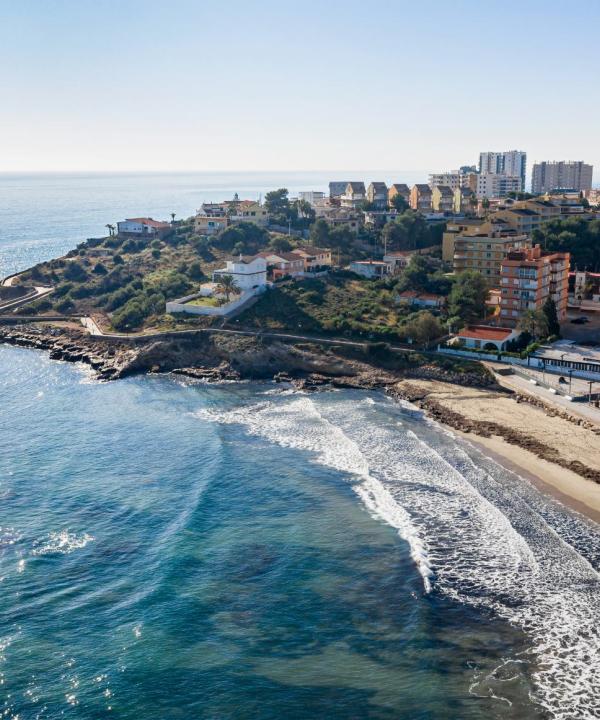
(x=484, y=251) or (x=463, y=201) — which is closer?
(x=484, y=251)

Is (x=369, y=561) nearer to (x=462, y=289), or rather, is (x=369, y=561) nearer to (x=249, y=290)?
(x=462, y=289)

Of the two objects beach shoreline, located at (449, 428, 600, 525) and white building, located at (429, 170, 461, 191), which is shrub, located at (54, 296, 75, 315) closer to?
beach shoreline, located at (449, 428, 600, 525)

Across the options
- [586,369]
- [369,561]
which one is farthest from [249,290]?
[369,561]

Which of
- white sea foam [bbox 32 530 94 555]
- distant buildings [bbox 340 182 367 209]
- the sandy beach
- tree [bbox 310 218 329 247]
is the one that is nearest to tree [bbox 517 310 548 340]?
the sandy beach

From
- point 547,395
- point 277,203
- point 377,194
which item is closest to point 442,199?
point 377,194

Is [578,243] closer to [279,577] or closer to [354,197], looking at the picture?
[354,197]

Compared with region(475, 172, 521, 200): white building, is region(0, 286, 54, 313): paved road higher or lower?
lower

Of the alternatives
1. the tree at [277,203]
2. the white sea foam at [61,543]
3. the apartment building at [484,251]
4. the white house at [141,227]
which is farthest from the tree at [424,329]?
the white house at [141,227]
